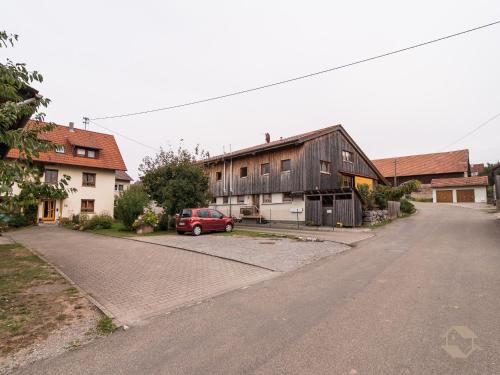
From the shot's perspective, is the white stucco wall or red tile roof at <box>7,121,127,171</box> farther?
red tile roof at <box>7,121,127,171</box>

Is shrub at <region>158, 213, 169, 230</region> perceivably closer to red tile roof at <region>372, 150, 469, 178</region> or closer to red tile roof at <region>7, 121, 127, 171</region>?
red tile roof at <region>7, 121, 127, 171</region>

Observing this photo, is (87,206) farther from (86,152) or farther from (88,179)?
(86,152)

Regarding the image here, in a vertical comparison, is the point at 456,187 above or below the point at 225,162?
below

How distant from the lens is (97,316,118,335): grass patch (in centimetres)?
416

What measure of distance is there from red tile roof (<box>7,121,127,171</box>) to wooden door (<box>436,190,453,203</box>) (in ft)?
138

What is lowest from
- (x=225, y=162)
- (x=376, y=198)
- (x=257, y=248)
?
(x=257, y=248)

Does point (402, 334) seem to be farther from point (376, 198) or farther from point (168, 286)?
point (376, 198)

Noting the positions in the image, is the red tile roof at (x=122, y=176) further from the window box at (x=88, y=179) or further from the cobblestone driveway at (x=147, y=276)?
the cobblestone driveway at (x=147, y=276)

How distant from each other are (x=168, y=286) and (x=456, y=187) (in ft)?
147

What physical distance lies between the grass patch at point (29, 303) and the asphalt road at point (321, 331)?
3.08 feet

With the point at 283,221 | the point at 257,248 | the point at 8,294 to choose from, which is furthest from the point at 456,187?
the point at 8,294

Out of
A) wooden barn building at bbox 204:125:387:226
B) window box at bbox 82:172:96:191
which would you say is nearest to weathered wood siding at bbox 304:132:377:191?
wooden barn building at bbox 204:125:387:226

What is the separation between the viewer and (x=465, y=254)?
9250mm

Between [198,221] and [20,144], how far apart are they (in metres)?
13.3
